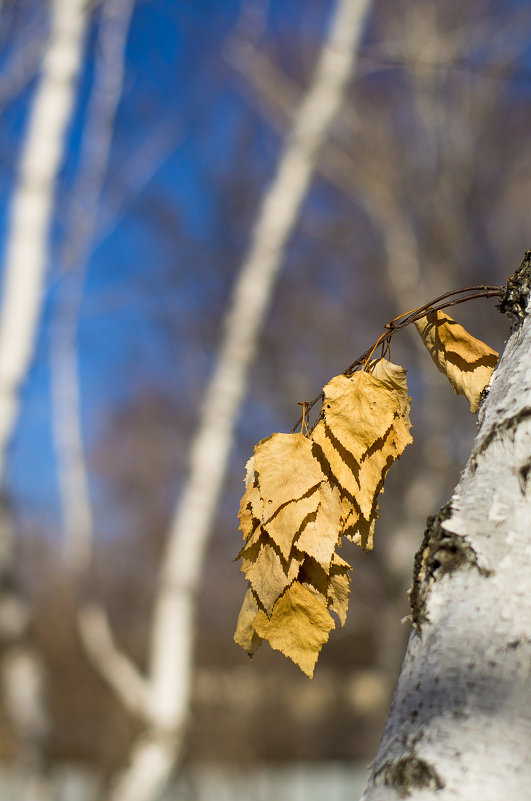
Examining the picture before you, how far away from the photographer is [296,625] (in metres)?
0.54

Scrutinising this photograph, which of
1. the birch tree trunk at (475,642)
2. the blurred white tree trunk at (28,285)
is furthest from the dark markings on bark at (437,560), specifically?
the blurred white tree trunk at (28,285)

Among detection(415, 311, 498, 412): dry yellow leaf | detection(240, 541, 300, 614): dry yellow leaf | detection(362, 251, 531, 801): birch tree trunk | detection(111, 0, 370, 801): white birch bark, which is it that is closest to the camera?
detection(362, 251, 531, 801): birch tree trunk

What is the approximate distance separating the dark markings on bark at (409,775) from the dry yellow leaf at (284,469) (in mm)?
190

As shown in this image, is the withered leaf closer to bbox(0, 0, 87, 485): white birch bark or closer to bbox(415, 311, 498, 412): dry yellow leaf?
bbox(415, 311, 498, 412): dry yellow leaf

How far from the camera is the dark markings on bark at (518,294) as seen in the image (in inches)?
21.9

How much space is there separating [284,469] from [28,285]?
2.85 meters

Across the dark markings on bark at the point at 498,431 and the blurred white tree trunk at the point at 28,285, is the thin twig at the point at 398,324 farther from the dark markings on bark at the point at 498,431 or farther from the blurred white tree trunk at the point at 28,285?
the blurred white tree trunk at the point at 28,285

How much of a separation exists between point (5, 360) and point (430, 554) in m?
2.89

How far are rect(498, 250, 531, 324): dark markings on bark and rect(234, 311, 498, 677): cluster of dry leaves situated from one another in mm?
101

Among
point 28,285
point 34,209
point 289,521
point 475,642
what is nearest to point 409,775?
point 475,642

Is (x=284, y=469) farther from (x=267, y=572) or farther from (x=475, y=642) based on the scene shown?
(x=475, y=642)

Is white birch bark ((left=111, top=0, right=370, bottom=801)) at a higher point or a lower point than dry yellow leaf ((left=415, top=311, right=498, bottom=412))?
higher

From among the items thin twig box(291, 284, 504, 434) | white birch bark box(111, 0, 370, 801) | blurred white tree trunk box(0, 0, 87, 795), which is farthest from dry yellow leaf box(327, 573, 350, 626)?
white birch bark box(111, 0, 370, 801)

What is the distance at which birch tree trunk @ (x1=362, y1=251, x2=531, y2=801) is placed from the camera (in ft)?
1.31
